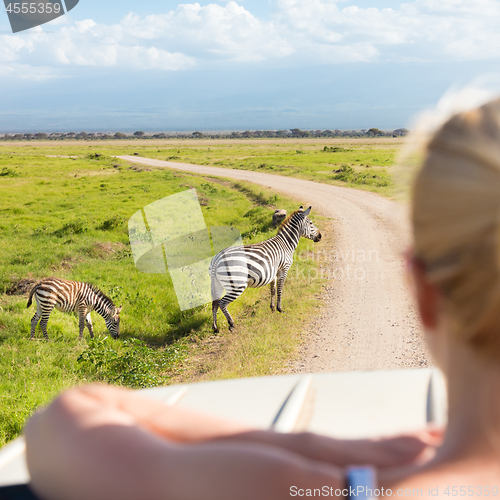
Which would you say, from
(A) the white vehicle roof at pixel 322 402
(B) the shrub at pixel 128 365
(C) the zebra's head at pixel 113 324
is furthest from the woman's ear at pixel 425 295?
(C) the zebra's head at pixel 113 324

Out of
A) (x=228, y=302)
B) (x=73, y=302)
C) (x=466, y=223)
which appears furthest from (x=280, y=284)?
(x=466, y=223)

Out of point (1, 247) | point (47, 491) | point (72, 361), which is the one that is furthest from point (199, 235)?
point (47, 491)

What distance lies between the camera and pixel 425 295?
0.76 m

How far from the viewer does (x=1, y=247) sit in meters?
12.9

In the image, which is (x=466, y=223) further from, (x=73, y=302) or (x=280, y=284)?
(x=280, y=284)

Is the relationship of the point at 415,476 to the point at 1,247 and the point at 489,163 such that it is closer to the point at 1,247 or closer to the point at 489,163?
the point at 489,163

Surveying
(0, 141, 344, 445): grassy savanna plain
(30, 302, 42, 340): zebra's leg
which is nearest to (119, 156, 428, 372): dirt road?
(0, 141, 344, 445): grassy savanna plain

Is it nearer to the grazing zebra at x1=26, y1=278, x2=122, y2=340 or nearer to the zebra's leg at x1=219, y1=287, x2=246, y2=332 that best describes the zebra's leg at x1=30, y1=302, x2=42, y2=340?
the grazing zebra at x1=26, y1=278, x2=122, y2=340

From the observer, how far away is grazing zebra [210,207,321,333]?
25.6 ft

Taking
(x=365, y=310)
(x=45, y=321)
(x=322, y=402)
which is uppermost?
(x=322, y=402)

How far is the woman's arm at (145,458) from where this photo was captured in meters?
0.71

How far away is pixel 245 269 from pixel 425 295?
718 centimetres

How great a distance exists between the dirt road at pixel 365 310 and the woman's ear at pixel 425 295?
0.31ft

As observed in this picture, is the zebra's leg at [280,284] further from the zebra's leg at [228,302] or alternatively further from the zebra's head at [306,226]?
the zebra's head at [306,226]
